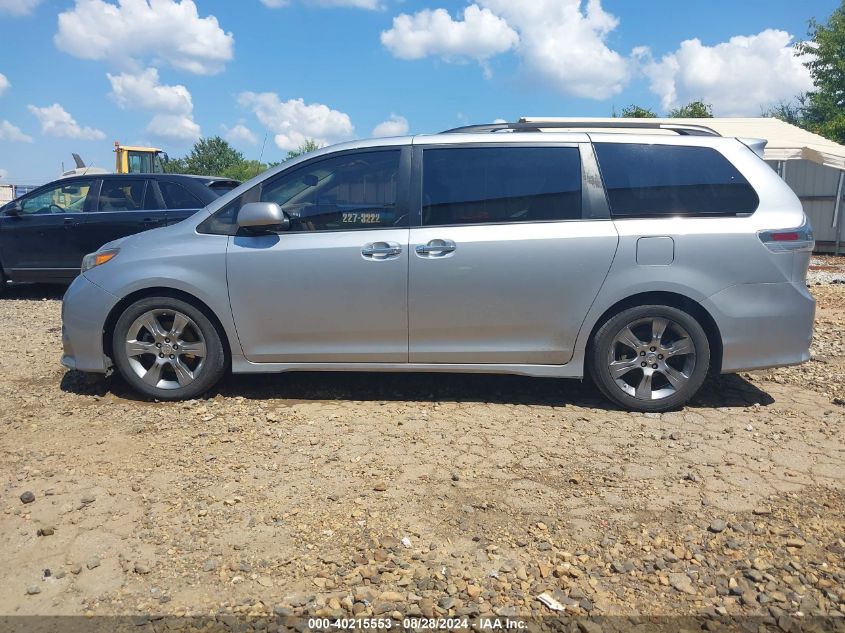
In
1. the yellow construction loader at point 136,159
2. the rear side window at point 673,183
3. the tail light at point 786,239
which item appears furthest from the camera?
the yellow construction loader at point 136,159

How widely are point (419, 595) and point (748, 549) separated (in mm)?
1435

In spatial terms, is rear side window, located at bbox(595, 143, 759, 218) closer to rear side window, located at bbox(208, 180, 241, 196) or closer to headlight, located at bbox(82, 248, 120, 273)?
headlight, located at bbox(82, 248, 120, 273)

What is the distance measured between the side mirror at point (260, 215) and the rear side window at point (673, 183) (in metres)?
2.20

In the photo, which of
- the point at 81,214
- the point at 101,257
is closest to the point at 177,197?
the point at 81,214

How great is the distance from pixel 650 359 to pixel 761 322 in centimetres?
75

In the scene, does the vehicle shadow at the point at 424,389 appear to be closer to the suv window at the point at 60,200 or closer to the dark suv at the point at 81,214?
the dark suv at the point at 81,214

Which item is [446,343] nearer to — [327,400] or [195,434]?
[327,400]

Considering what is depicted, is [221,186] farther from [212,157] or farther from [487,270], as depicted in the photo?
[212,157]

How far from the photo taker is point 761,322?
14.7ft

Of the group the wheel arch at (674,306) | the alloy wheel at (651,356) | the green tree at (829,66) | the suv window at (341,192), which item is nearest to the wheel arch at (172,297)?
the suv window at (341,192)

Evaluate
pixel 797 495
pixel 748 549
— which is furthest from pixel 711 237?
pixel 748 549

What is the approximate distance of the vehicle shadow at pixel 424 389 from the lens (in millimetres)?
4918

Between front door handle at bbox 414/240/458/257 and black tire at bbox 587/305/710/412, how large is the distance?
1150 mm

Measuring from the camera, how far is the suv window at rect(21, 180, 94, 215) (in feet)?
31.2
